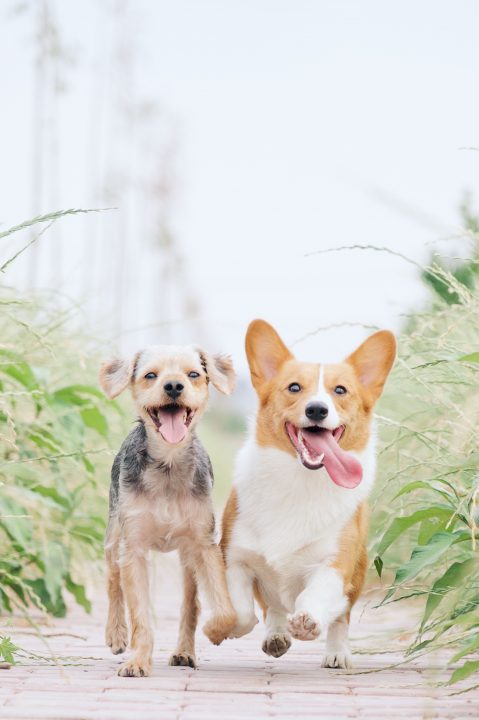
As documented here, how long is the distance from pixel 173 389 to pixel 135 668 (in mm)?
944

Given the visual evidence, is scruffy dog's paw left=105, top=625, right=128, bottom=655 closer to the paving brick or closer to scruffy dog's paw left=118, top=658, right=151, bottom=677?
the paving brick

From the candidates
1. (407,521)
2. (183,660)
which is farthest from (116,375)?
(407,521)

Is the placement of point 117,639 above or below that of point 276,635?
below

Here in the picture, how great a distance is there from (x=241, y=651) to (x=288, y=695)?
1.34 meters

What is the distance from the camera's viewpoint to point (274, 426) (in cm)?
408

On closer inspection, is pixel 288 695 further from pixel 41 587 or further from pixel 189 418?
pixel 41 587

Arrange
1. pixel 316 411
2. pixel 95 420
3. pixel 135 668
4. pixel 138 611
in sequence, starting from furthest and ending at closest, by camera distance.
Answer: pixel 95 420 < pixel 138 611 < pixel 316 411 < pixel 135 668

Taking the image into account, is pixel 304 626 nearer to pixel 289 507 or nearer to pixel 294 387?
pixel 289 507

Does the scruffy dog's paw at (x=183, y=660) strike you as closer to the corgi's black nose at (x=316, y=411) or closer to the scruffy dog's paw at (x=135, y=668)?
the scruffy dog's paw at (x=135, y=668)

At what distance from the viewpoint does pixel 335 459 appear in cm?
390

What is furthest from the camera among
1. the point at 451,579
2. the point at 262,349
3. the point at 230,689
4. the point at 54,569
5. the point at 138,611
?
the point at 54,569

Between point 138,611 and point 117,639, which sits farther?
point 117,639

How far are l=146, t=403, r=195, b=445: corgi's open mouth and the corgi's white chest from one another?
34 cm

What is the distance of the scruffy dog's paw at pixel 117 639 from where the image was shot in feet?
14.1
